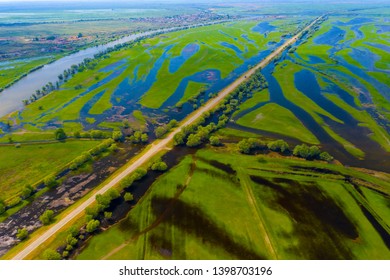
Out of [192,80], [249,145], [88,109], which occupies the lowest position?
[88,109]

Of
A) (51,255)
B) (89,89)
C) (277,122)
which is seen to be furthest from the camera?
(89,89)

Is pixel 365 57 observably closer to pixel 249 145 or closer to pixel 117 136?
pixel 249 145

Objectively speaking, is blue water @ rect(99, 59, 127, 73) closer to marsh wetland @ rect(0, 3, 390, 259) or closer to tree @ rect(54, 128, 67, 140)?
marsh wetland @ rect(0, 3, 390, 259)

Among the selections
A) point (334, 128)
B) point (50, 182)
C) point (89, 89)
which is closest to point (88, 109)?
point (89, 89)

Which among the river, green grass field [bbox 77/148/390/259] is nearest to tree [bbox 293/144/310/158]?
green grass field [bbox 77/148/390/259]

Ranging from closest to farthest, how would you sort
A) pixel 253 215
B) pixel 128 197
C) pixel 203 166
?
1. pixel 253 215
2. pixel 128 197
3. pixel 203 166

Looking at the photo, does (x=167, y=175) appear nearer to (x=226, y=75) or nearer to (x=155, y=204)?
(x=155, y=204)

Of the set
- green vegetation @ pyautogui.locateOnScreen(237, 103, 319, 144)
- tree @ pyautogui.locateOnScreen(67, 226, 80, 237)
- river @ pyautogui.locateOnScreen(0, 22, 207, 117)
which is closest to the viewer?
tree @ pyautogui.locateOnScreen(67, 226, 80, 237)
